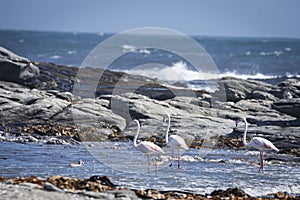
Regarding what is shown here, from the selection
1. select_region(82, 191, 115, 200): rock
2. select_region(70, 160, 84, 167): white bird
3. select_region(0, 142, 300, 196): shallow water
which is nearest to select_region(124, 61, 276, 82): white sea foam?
select_region(0, 142, 300, 196): shallow water

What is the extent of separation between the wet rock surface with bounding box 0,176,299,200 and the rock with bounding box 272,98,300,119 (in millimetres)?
9672

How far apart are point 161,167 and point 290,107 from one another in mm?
7881

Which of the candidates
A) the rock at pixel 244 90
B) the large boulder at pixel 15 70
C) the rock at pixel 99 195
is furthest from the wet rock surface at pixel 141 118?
the rock at pixel 99 195

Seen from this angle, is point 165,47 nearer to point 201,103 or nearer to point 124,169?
point 201,103

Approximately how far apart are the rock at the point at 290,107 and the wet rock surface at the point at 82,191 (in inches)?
381

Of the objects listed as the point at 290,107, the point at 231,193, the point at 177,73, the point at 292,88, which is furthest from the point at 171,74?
the point at 231,193

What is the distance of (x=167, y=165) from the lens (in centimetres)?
1614

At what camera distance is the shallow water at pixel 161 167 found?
1350 cm

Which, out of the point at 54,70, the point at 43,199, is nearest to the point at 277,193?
the point at 43,199

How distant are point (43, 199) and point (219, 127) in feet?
40.7

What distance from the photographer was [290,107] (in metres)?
22.0

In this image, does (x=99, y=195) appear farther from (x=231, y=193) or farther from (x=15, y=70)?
(x=15, y=70)

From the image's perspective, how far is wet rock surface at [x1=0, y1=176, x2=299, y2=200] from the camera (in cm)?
980

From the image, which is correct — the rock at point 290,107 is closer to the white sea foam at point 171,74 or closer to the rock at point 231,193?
the rock at point 231,193
